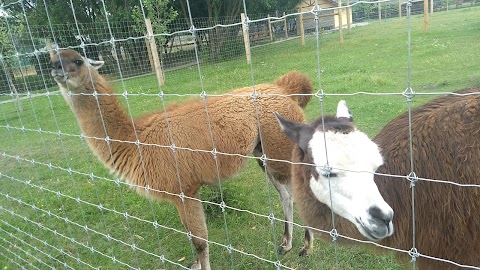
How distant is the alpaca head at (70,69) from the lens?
312 centimetres

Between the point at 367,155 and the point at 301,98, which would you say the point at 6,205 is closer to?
the point at 301,98

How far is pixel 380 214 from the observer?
1738mm

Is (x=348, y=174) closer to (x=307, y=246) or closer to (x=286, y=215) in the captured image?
(x=307, y=246)

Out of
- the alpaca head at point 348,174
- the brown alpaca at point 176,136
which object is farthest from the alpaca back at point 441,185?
the brown alpaca at point 176,136

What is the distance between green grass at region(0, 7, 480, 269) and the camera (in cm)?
356

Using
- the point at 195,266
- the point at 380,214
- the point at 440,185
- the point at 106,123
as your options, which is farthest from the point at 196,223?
the point at 440,185

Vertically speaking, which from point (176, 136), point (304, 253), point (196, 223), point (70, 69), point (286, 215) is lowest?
point (304, 253)

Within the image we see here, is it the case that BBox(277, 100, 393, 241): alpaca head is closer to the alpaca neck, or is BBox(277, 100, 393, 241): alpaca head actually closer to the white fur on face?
the white fur on face

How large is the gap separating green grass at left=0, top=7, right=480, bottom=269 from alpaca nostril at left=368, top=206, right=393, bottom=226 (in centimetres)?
52

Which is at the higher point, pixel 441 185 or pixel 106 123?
pixel 106 123

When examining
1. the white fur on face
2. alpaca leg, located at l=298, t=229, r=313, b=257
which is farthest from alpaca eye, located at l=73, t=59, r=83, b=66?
alpaca leg, located at l=298, t=229, r=313, b=257

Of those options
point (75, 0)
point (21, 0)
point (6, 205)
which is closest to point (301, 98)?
point (21, 0)

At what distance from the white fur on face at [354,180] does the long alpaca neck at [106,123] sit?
1.79 metres

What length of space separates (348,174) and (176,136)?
1733mm
